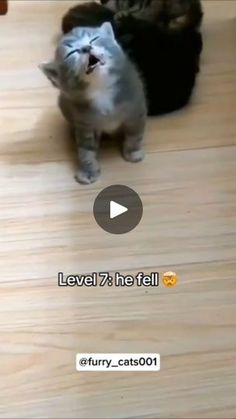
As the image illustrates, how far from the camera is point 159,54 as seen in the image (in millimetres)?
1260

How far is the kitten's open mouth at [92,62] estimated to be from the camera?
1.05 m

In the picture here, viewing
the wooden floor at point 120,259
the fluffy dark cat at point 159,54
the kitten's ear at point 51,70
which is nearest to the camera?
the wooden floor at point 120,259

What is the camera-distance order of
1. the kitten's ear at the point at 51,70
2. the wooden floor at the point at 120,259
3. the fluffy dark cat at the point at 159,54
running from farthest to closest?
the fluffy dark cat at the point at 159,54 < the kitten's ear at the point at 51,70 < the wooden floor at the point at 120,259

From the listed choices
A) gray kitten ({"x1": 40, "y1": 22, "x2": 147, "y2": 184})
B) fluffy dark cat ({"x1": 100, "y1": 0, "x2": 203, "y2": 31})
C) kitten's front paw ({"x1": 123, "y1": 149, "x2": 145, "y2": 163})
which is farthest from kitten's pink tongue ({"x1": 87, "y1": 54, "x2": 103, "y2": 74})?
fluffy dark cat ({"x1": 100, "y1": 0, "x2": 203, "y2": 31})

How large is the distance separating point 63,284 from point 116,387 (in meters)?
0.18

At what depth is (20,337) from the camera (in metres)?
1.03

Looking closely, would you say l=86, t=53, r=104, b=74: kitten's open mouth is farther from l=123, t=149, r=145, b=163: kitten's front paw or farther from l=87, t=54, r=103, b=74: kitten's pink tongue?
l=123, t=149, r=145, b=163: kitten's front paw

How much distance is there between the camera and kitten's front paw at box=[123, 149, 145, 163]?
1.19 m

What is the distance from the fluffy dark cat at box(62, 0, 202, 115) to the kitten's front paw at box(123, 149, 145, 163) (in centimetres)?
10

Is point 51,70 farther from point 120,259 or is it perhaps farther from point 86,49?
point 120,259

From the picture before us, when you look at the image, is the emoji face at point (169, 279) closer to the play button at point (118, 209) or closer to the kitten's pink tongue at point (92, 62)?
the play button at point (118, 209)

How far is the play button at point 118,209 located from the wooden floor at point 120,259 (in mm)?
13

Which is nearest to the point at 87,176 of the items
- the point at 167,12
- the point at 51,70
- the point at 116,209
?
the point at 116,209

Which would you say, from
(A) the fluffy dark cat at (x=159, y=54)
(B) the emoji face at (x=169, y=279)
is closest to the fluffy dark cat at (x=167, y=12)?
(A) the fluffy dark cat at (x=159, y=54)
